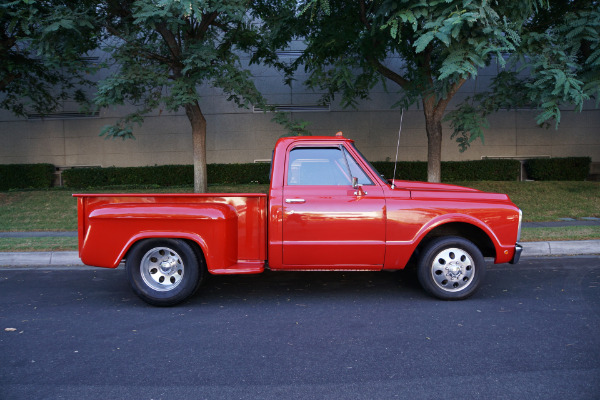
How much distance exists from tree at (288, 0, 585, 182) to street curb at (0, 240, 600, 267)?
8.29ft

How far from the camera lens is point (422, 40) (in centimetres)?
751

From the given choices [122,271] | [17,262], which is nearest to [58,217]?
[17,262]

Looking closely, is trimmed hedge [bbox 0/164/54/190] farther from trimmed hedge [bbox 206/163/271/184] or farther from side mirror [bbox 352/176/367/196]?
side mirror [bbox 352/176/367/196]

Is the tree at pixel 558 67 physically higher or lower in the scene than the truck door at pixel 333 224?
higher

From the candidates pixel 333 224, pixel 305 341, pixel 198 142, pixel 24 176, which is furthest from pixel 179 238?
pixel 24 176

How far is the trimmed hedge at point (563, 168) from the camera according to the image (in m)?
16.7

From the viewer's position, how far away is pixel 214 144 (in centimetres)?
1797

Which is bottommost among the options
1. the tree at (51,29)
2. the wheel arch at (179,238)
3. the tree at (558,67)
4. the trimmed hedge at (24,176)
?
the wheel arch at (179,238)

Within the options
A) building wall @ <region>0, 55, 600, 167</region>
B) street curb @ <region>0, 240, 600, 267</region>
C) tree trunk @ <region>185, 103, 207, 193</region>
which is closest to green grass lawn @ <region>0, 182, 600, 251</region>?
street curb @ <region>0, 240, 600, 267</region>

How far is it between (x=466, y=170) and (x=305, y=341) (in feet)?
44.4

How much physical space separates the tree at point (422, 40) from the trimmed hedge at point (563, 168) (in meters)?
6.82

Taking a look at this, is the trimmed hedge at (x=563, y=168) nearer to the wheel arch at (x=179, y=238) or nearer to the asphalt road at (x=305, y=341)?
the asphalt road at (x=305, y=341)

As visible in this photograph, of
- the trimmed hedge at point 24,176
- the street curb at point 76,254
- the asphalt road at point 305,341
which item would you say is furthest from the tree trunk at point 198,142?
the trimmed hedge at point 24,176

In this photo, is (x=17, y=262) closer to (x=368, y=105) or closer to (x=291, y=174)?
(x=291, y=174)
